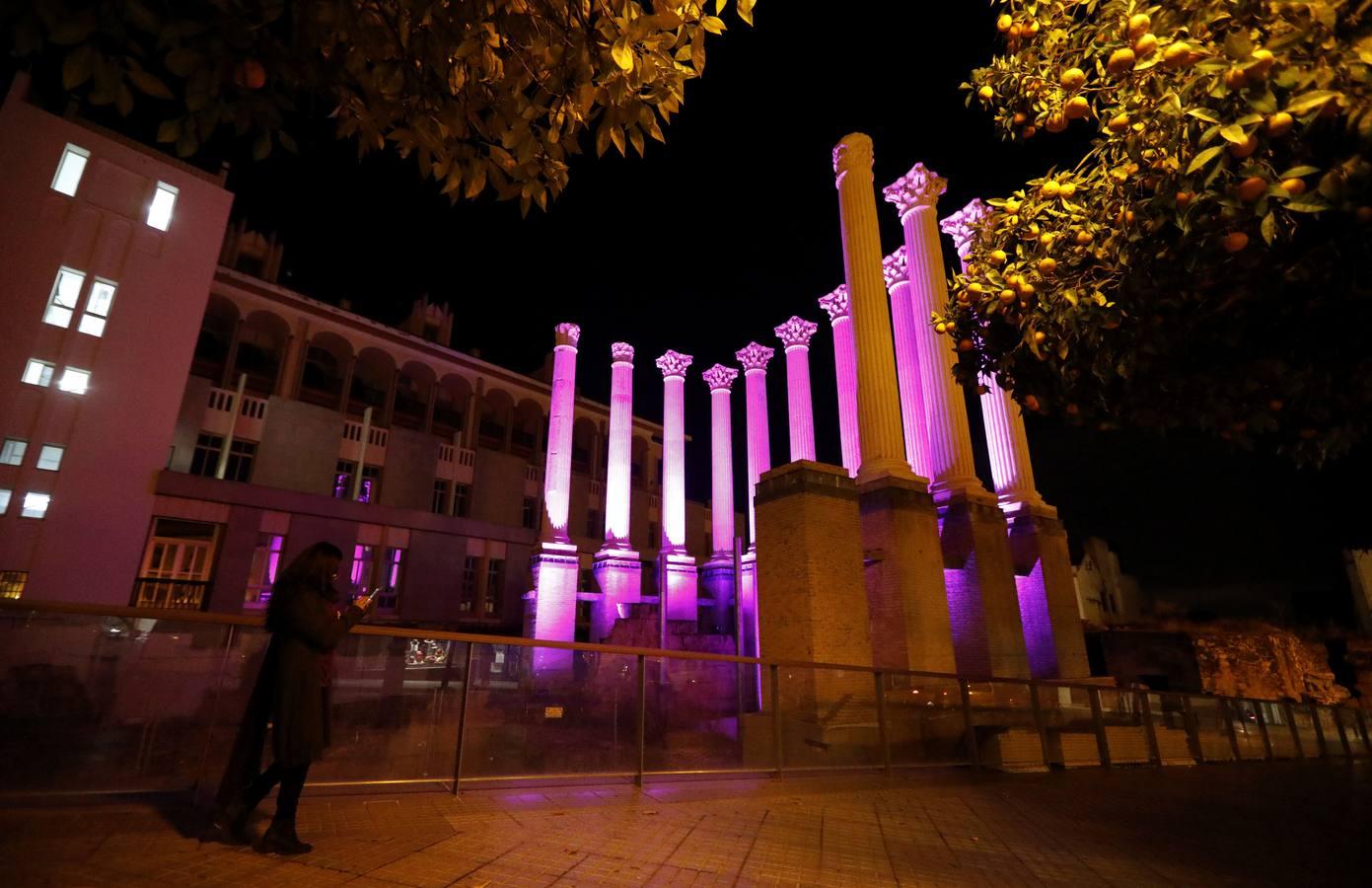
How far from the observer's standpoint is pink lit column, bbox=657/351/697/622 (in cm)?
3036

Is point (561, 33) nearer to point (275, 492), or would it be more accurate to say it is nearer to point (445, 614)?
A: point (275, 492)

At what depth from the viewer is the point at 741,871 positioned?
3.62 meters

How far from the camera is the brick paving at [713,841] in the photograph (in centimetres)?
334

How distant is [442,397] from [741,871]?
34.8 metres

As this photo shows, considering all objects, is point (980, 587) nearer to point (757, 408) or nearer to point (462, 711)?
point (462, 711)

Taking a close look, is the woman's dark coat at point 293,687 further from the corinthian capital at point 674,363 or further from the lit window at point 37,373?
the corinthian capital at point 674,363

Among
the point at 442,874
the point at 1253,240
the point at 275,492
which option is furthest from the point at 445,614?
the point at 1253,240

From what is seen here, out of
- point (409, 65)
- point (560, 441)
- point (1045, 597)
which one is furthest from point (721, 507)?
point (409, 65)

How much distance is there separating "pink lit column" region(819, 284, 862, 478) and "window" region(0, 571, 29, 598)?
83.6ft

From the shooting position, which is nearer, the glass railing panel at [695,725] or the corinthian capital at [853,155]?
the glass railing panel at [695,725]

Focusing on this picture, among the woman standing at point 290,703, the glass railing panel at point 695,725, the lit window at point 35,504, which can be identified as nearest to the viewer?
the woman standing at point 290,703

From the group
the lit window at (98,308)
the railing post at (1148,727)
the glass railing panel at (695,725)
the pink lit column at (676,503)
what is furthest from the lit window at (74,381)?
the railing post at (1148,727)

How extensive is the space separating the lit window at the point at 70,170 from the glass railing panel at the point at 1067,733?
98.3 feet

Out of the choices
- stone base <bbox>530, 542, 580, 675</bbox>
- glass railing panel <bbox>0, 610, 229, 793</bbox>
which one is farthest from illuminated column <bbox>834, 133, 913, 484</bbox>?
stone base <bbox>530, 542, 580, 675</bbox>
